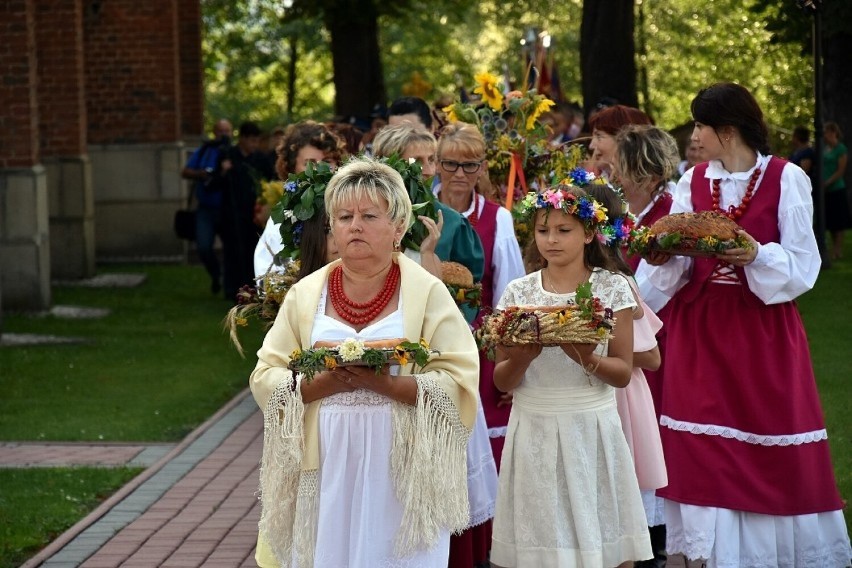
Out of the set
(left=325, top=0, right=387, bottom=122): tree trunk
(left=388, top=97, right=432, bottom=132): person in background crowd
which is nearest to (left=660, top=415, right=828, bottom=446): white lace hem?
(left=388, top=97, right=432, bottom=132): person in background crowd

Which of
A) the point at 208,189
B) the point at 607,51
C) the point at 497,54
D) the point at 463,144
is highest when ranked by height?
the point at 497,54

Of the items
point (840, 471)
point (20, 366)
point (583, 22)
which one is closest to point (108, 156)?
point (583, 22)

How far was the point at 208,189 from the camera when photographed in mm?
19266

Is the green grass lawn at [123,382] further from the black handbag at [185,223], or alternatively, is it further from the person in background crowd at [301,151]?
the person in background crowd at [301,151]

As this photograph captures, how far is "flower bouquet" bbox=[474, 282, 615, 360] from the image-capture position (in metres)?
5.46

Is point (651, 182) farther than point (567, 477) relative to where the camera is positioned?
Yes

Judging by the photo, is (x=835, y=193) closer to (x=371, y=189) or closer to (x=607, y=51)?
(x=607, y=51)

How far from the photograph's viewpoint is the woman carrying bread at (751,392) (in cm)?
667

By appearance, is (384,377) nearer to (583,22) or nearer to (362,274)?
(362,274)

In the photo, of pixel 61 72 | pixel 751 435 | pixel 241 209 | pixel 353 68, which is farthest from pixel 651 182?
pixel 353 68

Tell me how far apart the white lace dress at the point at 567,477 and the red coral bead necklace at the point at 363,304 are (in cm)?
94

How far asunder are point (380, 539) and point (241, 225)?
13.6m

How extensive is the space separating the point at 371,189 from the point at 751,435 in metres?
2.48

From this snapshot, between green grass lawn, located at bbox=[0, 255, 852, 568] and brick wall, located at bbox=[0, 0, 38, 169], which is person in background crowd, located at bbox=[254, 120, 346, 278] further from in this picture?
brick wall, located at bbox=[0, 0, 38, 169]
